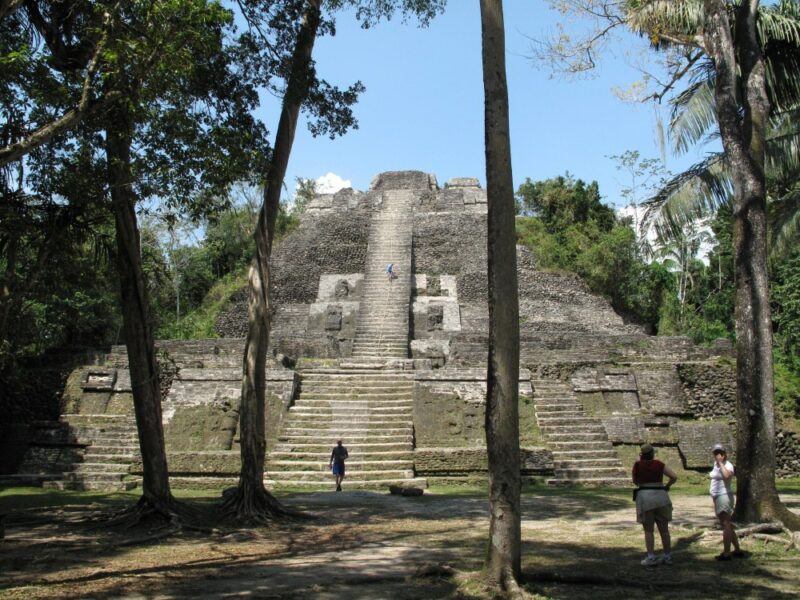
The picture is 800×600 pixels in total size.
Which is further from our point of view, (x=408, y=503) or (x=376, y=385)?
(x=376, y=385)

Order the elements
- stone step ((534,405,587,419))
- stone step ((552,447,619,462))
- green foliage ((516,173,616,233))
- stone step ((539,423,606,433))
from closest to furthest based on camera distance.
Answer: stone step ((552,447,619,462)), stone step ((539,423,606,433)), stone step ((534,405,587,419)), green foliage ((516,173,616,233))

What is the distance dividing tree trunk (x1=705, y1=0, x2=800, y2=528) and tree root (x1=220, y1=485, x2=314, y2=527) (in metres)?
4.30

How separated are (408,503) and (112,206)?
15.7ft

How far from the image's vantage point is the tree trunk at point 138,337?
7617mm

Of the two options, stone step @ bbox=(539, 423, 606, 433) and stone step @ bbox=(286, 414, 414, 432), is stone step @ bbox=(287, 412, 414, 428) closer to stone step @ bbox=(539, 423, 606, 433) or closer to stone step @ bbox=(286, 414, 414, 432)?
stone step @ bbox=(286, 414, 414, 432)

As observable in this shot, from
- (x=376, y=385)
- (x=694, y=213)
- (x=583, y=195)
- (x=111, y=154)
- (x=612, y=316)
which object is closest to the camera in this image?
(x=111, y=154)

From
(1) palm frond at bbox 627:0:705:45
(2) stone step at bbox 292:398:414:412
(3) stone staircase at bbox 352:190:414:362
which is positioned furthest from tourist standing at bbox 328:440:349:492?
(1) palm frond at bbox 627:0:705:45

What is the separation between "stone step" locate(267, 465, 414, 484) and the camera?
11.3 meters

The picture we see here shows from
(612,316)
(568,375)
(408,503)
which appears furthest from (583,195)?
(408,503)

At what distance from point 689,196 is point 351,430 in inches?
248

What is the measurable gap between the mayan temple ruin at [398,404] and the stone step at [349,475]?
24 mm

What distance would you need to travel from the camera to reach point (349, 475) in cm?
1133

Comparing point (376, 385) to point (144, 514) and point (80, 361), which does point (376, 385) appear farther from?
point (144, 514)

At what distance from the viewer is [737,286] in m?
7.11
